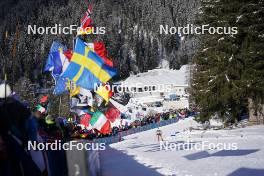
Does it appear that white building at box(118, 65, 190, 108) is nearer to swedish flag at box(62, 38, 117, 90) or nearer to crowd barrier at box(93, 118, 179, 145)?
crowd barrier at box(93, 118, 179, 145)

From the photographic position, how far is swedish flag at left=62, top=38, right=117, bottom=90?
14.9 meters

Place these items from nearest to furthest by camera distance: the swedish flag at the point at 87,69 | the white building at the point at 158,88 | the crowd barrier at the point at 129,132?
the swedish flag at the point at 87,69, the crowd barrier at the point at 129,132, the white building at the point at 158,88

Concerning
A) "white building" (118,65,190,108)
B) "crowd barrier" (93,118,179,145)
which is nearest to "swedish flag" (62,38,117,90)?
"crowd barrier" (93,118,179,145)

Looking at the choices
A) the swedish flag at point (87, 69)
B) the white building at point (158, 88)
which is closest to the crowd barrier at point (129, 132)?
the swedish flag at point (87, 69)

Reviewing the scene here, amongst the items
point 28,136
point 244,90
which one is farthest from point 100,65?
point 244,90

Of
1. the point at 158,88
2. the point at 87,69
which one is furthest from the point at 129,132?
the point at 158,88

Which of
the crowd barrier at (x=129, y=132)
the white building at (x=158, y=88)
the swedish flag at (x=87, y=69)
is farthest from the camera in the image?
the white building at (x=158, y=88)

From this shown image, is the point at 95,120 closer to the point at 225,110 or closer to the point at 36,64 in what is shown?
the point at 225,110

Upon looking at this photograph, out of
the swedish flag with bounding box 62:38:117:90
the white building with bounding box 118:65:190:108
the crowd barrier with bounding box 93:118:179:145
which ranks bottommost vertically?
the crowd barrier with bounding box 93:118:179:145

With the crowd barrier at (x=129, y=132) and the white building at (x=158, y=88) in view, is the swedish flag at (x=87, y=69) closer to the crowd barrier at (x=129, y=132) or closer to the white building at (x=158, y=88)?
the crowd barrier at (x=129, y=132)

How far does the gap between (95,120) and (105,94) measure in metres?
1.95

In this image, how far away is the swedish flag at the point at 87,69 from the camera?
14948mm

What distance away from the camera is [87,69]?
1503 centimetres

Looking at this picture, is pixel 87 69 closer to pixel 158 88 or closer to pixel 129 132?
pixel 129 132
